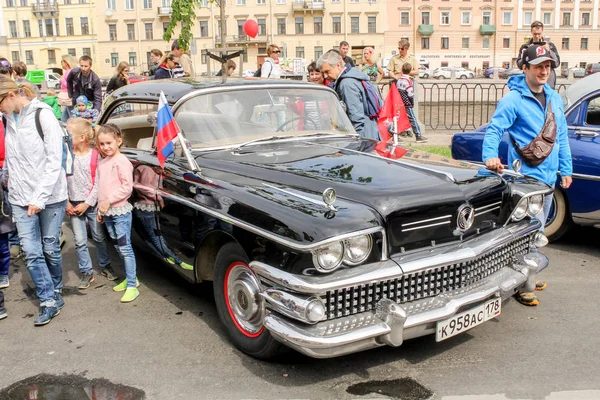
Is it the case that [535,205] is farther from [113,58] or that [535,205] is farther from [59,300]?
[113,58]

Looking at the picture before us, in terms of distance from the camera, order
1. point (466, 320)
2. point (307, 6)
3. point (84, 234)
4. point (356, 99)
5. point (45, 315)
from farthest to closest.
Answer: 1. point (307, 6)
2. point (356, 99)
3. point (84, 234)
4. point (45, 315)
5. point (466, 320)

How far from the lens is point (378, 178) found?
4090mm

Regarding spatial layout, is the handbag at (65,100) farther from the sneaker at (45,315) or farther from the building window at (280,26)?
the building window at (280,26)

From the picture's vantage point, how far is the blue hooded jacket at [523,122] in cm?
494

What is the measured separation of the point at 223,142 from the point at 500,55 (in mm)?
78803

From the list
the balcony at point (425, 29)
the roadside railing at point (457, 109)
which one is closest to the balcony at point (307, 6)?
the balcony at point (425, 29)

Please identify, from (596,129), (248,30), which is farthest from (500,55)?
(596,129)

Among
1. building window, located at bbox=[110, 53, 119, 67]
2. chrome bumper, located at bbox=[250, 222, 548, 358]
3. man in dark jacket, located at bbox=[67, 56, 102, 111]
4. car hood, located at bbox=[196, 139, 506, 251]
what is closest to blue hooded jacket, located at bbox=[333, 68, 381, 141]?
car hood, located at bbox=[196, 139, 506, 251]

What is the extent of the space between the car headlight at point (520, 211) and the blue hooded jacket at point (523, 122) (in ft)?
1.90

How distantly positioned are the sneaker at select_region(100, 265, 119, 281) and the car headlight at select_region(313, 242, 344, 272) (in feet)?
10.2

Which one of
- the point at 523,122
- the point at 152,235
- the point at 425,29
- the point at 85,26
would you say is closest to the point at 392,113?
the point at 523,122

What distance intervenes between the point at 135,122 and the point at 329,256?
3.22 metres

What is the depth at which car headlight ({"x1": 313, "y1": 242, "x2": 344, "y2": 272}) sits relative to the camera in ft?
11.1

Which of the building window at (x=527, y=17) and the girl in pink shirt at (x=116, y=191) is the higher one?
the building window at (x=527, y=17)
